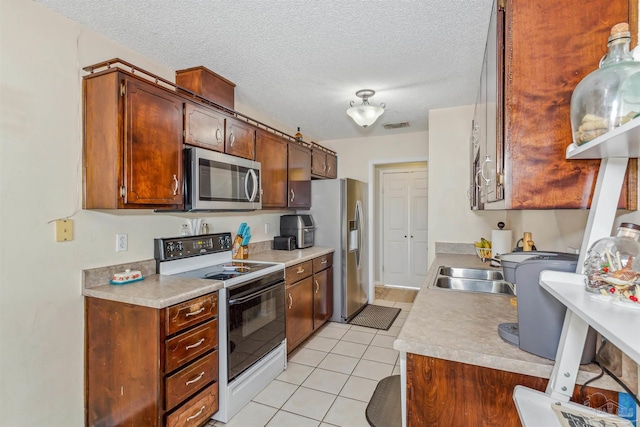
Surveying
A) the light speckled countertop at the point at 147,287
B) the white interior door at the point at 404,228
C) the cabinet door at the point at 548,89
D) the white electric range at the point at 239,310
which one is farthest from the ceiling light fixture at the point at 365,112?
the white interior door at the point at 404,228

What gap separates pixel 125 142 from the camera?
5.78 feet

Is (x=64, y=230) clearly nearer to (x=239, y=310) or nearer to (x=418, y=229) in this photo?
(x=239, y=310)

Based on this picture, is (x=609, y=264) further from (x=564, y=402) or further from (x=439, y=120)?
(x=439, y=120)

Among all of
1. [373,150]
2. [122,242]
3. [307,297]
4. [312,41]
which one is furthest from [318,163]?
[122,242]

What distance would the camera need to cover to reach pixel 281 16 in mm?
1769

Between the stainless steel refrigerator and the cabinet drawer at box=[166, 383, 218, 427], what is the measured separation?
81.5 inches

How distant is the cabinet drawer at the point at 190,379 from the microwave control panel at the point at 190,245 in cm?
79

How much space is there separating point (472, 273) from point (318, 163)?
2373mm

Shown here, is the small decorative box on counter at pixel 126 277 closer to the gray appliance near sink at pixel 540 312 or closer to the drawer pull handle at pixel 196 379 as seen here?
the drawer pull handle at pixel 196 379

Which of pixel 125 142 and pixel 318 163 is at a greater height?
pixel 318 163

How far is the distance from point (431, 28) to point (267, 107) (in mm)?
1886

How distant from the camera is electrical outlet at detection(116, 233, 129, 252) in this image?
6.70 ft

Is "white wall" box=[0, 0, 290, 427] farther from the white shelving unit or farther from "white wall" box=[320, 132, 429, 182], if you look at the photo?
"white wall" box=[320, 132, 429, 182]

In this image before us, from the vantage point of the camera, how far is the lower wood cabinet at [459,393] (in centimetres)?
105
